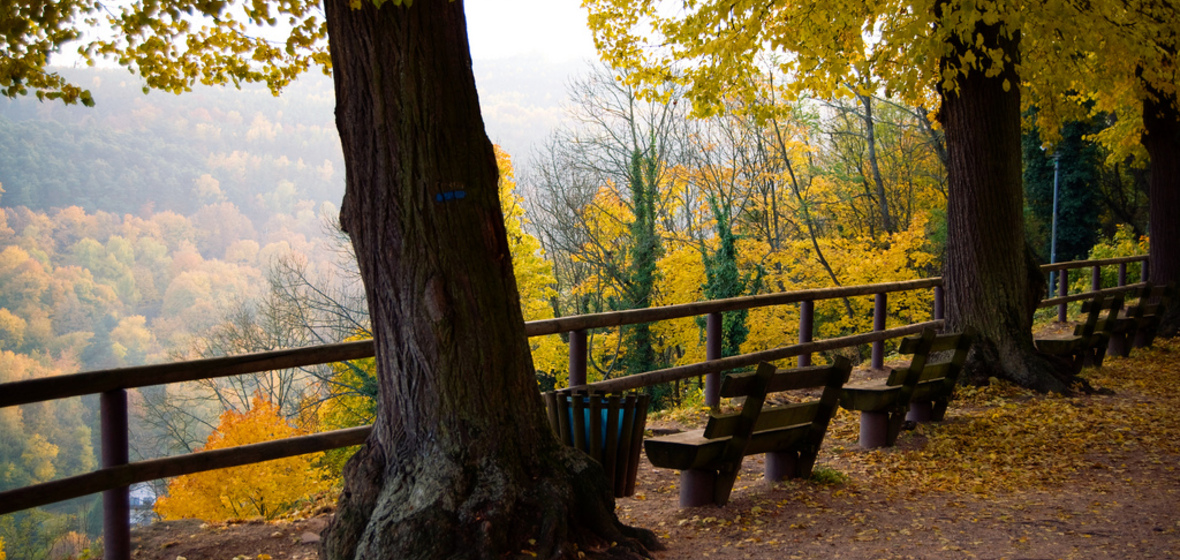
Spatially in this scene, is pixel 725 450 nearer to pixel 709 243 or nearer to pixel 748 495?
pixel 748 495

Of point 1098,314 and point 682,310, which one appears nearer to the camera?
point 682,310

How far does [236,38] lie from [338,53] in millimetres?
2939

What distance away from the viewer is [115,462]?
154 inches

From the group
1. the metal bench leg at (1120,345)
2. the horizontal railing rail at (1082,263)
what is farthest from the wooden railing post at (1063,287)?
the metal bench leg at (1120,345)

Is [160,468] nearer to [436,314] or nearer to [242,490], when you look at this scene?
[436,314]

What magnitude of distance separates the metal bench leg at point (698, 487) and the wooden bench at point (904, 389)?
1733 millimetres

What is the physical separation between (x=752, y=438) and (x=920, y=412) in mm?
2999

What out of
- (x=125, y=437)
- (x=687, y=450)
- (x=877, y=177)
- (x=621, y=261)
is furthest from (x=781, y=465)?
(x=877, y=177)

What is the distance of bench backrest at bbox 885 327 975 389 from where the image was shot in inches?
250

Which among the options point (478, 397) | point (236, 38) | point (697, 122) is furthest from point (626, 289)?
point (478, 397)

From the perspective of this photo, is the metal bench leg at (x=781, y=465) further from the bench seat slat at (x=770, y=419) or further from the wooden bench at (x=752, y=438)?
the bench seat slat at (x=770, y=419)

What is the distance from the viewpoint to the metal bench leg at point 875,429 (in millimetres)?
6480

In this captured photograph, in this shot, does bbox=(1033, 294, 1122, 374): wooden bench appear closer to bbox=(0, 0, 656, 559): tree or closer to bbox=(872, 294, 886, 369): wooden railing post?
bbox=(872, 294, 886, 369): wooden railing post

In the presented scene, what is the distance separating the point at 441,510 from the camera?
11.5 feet
